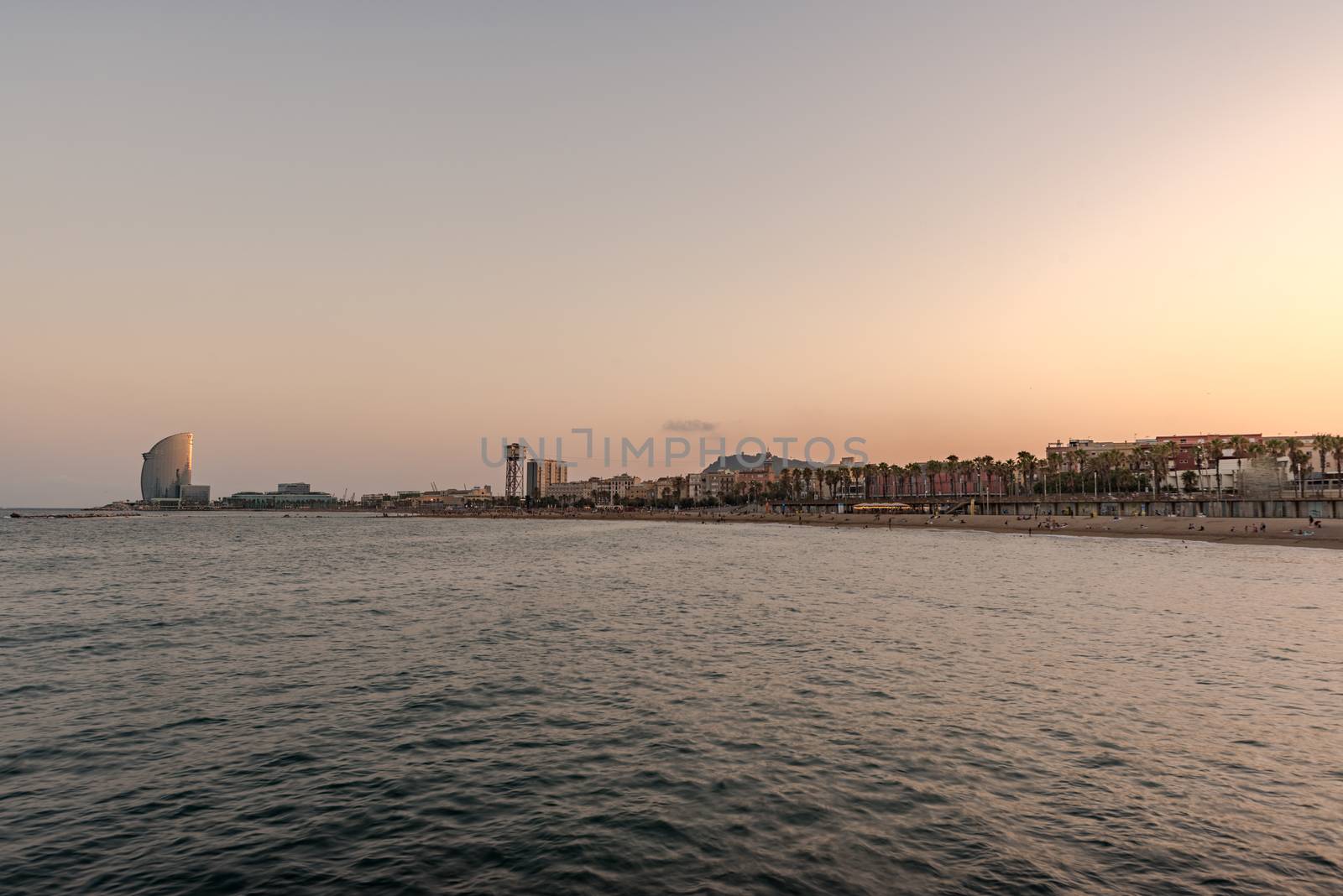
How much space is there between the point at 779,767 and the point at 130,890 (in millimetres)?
11088

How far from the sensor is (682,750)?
16531mm

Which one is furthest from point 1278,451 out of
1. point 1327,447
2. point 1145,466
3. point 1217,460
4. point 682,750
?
point 682,750

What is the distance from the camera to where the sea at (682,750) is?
1134 centimetres

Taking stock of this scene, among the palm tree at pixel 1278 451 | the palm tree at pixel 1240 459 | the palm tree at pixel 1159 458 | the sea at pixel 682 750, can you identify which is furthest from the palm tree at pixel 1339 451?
the sea at pixel 682 750

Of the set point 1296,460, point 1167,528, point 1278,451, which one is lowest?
point 1167,528

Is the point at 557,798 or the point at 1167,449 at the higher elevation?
the point at 1167,449

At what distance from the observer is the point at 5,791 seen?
1453 centimetres

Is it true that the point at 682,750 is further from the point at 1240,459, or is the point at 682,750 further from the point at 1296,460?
the point at 1240,459

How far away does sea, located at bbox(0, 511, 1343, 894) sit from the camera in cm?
1134

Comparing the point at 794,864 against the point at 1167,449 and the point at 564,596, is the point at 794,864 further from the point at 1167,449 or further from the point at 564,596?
the point at 1167,449

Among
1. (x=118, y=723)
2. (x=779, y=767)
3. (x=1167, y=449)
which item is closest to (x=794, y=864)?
(x=779, y=767)

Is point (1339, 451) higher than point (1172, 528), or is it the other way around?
point (1339, 451)

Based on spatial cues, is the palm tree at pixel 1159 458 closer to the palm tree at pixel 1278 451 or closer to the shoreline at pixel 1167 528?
the palm tree at pixel 1278 451

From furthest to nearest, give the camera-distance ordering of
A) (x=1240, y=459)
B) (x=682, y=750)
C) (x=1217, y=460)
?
1. (x=1217, y=460)
2. (x=1240, y=459)
3. (x=682, y=750)
